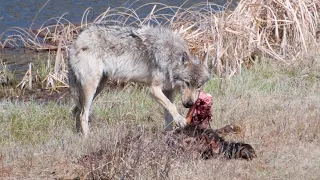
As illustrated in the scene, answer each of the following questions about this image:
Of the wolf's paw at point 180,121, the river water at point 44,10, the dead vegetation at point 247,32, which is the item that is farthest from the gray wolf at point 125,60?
the river water at point 44,10

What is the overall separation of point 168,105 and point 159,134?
4.68 ft

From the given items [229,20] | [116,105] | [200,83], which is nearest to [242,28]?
[229,20]

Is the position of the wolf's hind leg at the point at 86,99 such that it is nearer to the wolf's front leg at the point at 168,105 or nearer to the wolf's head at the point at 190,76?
the wolf's front leg at the point at 168,105

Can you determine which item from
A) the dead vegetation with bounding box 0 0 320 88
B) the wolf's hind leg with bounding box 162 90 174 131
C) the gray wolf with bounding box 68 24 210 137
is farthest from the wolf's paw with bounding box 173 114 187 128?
the dead vegetation with bounding box 0 0 320 88

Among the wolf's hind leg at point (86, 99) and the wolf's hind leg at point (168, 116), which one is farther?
the wolf's hind leg at point (86, 99)

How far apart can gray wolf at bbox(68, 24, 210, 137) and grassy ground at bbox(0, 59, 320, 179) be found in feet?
1.47

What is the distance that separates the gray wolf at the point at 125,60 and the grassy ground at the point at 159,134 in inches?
17.7

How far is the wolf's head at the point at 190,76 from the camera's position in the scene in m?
7.97

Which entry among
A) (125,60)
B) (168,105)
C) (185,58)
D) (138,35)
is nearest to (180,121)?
(168,105)

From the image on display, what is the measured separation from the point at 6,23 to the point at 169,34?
8.60 metres

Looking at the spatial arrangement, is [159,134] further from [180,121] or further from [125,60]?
[125,60]

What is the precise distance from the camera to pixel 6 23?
1620 centimetres

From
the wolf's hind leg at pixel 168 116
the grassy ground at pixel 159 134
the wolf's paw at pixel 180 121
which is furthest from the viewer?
the wolf's hind leg at pixel 168 116

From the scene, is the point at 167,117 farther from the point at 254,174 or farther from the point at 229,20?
the point at 229,20
